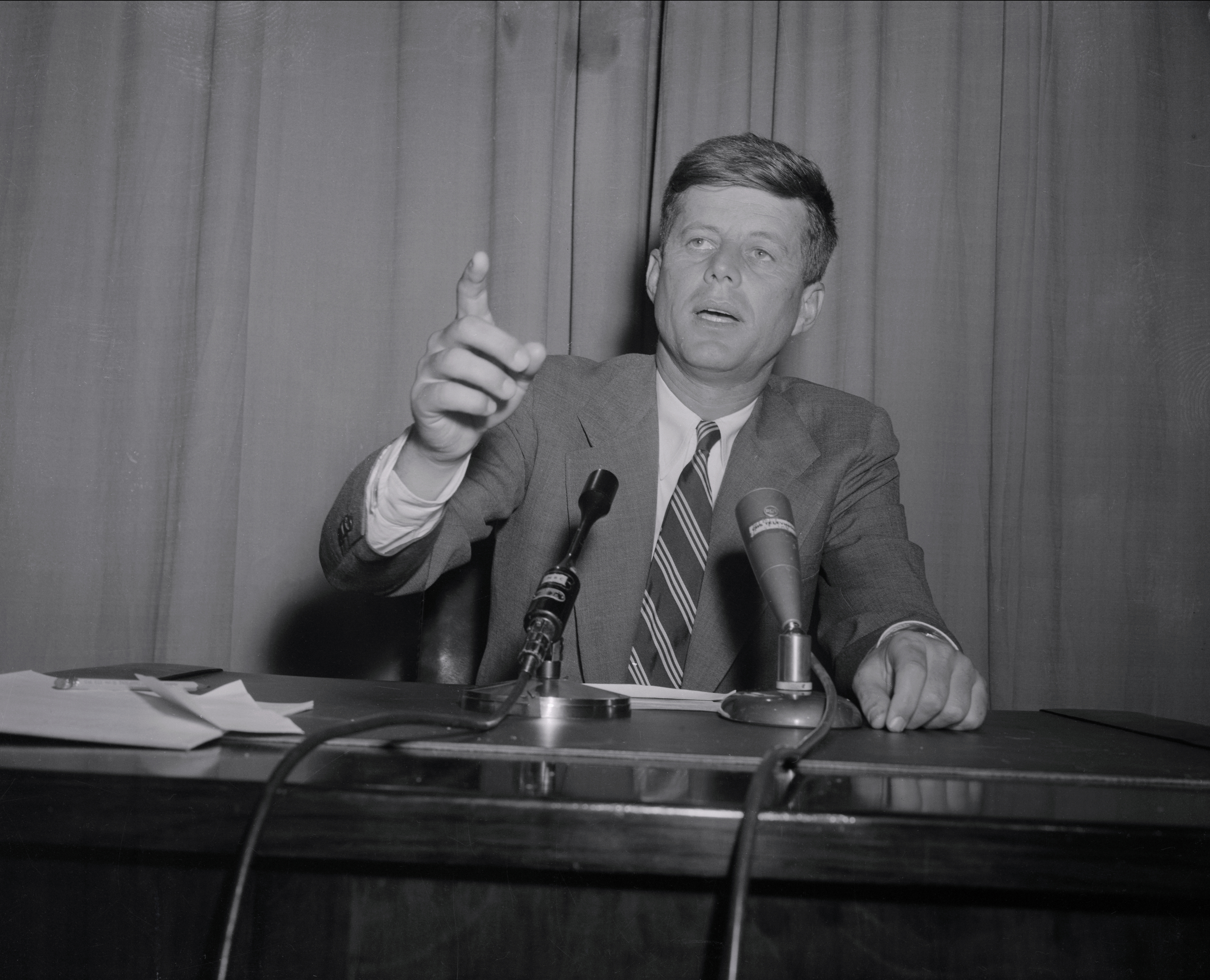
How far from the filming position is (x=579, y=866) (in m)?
0.54

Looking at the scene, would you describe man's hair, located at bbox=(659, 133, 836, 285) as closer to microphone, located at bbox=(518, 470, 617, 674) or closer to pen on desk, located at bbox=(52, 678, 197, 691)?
microphone, located at bbox=(518, 470, 617, 674)

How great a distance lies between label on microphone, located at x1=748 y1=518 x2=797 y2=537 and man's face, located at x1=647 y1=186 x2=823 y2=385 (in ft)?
2.35

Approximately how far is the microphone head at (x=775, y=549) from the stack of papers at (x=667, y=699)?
0.18m

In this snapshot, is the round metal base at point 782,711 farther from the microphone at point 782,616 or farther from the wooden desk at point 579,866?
the wooden desk at point 579,866

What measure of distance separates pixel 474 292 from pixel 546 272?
118 centimetres

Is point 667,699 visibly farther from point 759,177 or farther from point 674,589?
point 759,177

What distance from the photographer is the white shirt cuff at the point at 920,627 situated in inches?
42.7

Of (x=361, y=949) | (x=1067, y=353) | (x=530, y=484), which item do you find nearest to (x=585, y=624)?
(x=530, y=484)

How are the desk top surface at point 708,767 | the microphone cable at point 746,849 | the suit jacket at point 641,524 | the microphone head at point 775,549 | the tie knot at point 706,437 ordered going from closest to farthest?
the microphone cable at point 746,849 < the desk top surface at point 708,767 < the microphone head at point 775,549 < the suit jacket at point 641,524 < the tie knot at point 706,437

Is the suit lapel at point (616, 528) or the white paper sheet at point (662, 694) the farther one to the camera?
the suit lapel at point (616, 528)

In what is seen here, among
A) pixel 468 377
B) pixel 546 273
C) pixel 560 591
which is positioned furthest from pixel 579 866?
pixel 546 273

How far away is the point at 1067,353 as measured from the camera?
6.91 feet

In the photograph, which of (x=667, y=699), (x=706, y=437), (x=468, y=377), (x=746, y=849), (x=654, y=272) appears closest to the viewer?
(x=746, y=849)

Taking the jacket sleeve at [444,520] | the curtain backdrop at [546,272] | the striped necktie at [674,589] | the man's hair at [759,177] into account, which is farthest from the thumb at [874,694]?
the curtain backdrop at [546,272]
